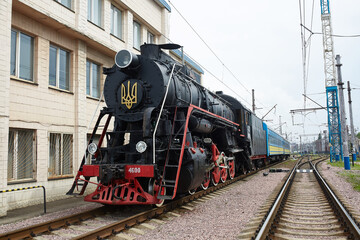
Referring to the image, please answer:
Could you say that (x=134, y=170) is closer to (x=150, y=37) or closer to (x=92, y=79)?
(x=92, y=79)

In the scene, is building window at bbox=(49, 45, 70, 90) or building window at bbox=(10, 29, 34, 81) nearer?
building window at bbox=(10, 29, 34, 81)

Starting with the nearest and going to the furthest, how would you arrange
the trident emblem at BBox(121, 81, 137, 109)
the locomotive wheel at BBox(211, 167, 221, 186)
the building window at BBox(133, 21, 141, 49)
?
the trident emblem at BBox(121, 81, 137, 109) < the locomotive wheel at BBox(211, 167, 221, 186) < the building window at BBox(133, 21, 141, 49)

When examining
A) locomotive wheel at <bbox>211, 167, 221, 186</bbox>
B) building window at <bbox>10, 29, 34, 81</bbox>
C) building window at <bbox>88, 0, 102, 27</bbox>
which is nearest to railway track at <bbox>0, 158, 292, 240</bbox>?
locomotive wheel at <bbox>211, 167, 221, 186</bbox>

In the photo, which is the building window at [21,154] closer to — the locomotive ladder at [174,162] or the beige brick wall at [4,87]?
the beige brick wall at [4,87]

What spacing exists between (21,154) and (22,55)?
9.48 feet

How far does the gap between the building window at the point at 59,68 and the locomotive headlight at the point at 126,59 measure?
3.59m

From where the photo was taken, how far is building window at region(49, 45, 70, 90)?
9570 millimetres

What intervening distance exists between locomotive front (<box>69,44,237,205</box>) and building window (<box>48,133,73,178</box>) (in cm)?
294

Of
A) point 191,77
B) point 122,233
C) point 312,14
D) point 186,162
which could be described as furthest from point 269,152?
point 122,233

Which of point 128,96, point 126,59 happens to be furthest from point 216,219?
point 126,59

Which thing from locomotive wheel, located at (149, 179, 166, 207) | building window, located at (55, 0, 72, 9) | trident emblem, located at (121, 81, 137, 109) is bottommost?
locomotive wheel, located at (149, 179, 166, 207)

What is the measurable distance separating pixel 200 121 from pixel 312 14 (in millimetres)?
7588

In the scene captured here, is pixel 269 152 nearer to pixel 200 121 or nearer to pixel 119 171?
pixel 200 121

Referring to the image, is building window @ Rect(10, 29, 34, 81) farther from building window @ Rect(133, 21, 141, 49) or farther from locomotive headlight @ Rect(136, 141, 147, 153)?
building window @ Rect(133, 21, 141, 49)
